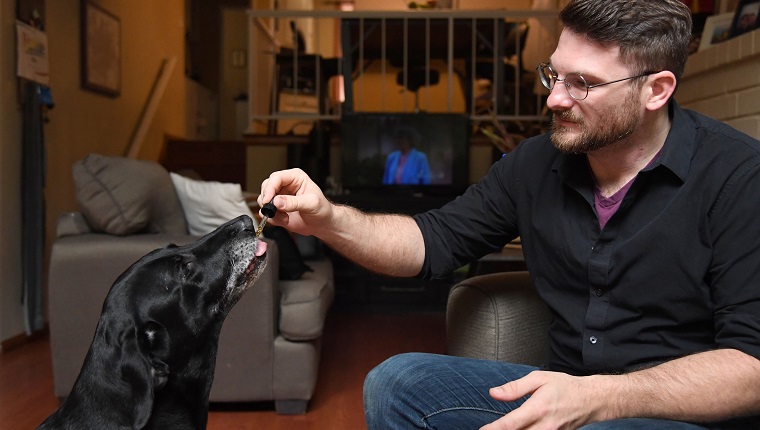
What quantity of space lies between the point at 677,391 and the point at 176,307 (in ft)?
3.04

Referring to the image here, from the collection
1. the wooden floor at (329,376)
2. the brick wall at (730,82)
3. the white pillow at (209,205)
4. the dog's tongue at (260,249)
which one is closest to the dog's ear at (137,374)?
the dog's tongue at (260,249)

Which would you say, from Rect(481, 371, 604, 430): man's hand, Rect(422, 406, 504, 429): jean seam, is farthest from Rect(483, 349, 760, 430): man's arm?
Rect(422, 406, 504, 429): jean seam

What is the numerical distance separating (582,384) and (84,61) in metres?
4.53

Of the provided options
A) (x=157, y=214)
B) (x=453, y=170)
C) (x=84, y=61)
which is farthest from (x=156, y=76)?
(x=157, y=214)

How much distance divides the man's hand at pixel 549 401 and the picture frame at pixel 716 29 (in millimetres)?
2648

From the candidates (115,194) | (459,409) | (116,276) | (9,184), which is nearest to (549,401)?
(459,409)

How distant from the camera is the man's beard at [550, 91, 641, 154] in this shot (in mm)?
1327

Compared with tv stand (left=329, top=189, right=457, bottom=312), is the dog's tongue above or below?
above

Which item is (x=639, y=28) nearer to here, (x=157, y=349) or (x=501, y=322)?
(x=501, y=322)

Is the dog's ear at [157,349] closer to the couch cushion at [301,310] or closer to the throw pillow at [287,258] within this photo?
the couch cushion at [301,310]

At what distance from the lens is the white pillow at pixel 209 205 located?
293cm

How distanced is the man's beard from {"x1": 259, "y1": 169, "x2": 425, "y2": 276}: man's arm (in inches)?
15.6

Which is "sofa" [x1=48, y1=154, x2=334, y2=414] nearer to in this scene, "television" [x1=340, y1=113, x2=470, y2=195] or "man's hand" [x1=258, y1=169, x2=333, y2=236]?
"man's hand" [x1=258, y1=169, x2=333, y2=236]

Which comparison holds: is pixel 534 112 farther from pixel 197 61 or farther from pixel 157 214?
pixel 197 61
